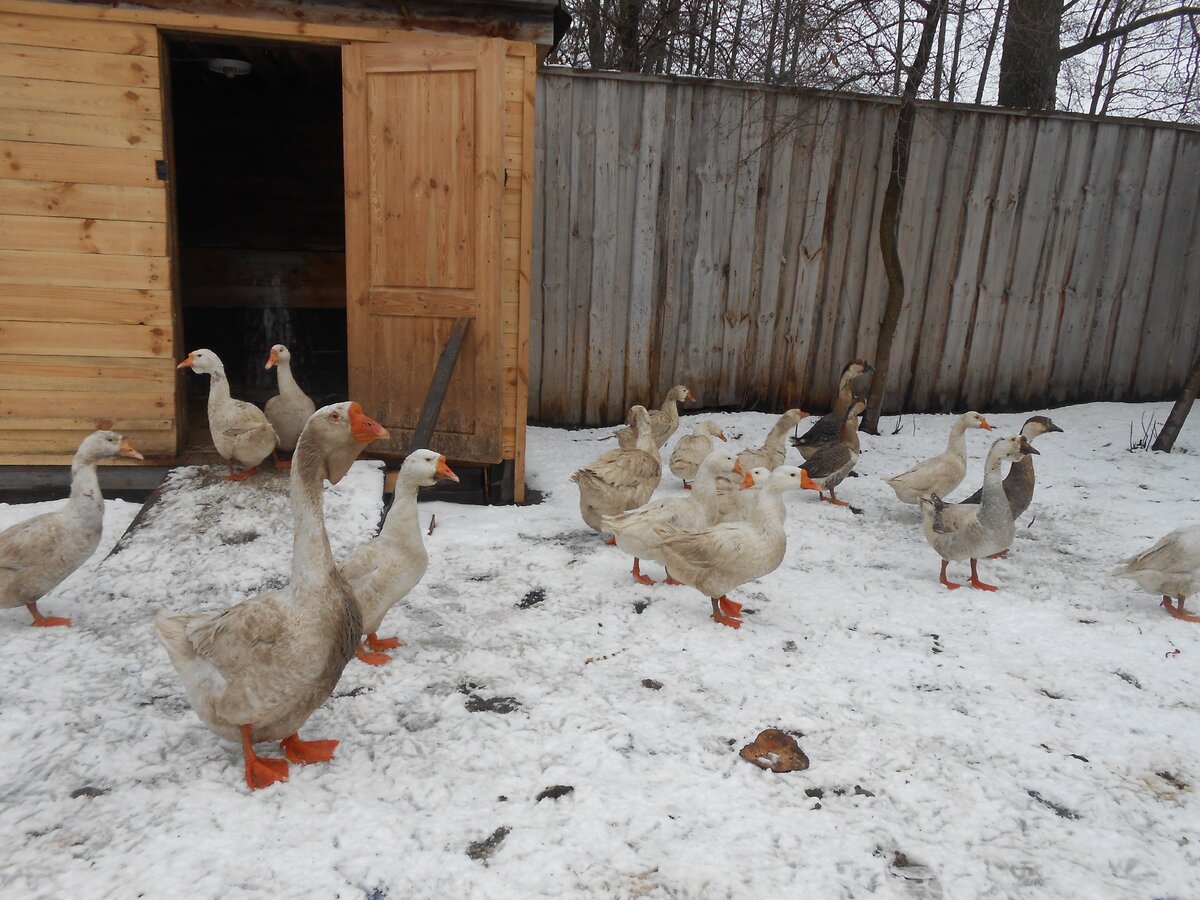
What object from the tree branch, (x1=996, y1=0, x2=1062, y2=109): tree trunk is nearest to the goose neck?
(x1=996, y1=0, x2=1062, y2=109): tree trunk

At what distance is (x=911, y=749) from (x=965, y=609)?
177 cm

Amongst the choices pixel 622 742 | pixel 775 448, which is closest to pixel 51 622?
pixel 622 742

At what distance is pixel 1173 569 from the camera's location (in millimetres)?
4438

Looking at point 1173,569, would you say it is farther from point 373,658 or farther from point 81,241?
point 81,241

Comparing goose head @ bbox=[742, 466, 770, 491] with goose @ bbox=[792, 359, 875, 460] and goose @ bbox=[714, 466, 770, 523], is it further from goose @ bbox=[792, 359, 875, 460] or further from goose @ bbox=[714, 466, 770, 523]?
goose @ bbox=[792, 359, 875, 460]

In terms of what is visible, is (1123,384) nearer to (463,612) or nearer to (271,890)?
(463,612)

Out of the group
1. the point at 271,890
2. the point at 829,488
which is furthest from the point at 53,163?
the point at 829,488

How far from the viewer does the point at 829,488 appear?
6.79 meters

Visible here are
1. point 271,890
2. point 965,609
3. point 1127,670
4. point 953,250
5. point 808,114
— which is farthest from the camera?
point 953,250

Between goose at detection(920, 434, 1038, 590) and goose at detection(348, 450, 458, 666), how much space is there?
134 inches

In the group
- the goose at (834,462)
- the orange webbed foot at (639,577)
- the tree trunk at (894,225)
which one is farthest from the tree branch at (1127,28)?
the orange webbed foot at (639,577)

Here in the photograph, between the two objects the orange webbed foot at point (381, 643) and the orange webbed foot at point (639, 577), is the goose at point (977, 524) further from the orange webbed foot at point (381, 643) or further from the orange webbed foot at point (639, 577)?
the orange webbed foot at point (381, 643)

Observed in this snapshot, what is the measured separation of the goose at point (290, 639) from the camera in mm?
2676

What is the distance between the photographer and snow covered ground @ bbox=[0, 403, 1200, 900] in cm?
247
